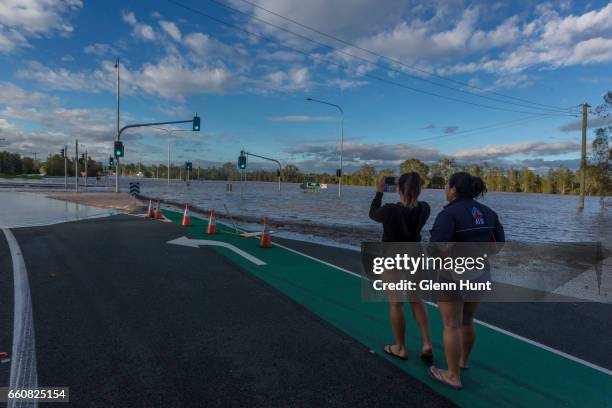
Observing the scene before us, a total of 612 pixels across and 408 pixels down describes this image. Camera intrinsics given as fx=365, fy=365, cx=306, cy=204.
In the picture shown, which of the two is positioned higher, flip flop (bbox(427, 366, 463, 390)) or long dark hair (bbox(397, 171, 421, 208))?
long dark hair (bbox(397, 171, 421, 208))

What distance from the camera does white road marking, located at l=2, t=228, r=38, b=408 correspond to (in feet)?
10.6

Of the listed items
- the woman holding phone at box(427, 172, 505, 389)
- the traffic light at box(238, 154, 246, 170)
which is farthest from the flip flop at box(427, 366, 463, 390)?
the traffic light at box(238, 154, 246, 170)

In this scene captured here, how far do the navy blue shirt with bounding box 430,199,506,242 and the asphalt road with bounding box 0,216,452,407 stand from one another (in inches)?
56.5

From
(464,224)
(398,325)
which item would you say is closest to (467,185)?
(464,224)

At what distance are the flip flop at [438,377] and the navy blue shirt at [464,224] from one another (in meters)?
1.37

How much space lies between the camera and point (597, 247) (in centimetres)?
1269

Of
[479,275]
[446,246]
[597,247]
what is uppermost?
[446,246]

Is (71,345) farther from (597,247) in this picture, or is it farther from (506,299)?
(597,247)

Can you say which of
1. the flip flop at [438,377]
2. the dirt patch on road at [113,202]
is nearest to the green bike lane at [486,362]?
the flip flop at [438,377]

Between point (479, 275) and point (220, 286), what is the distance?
440cm

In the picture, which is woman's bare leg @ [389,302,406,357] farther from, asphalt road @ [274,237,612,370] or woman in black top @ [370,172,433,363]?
asphalt road @ [274,237,612,370]

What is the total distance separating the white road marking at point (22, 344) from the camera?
10.6 ft

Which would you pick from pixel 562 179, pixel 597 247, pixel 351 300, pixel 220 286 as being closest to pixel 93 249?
pixel 220 286

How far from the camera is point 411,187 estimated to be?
339 cm
